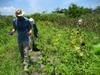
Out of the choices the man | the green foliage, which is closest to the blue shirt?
the man

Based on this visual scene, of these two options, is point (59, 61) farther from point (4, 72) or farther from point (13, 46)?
point (13, 46)

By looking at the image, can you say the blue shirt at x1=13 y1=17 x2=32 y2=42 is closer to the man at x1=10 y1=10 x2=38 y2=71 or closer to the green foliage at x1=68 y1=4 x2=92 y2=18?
the man at x1=10 y1=10 x2=38 y2=71

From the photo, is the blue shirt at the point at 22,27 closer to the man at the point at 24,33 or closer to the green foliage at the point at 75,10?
the man at the point at 24,33

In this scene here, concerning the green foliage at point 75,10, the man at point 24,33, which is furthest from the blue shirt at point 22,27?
the green foliage at point 75,10

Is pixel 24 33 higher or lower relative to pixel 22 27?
lower

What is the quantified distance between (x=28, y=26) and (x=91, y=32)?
10572 mm

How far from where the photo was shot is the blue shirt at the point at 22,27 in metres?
14.6

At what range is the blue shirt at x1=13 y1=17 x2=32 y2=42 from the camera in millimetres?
14562

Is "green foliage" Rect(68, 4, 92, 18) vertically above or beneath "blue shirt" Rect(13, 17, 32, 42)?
beneath

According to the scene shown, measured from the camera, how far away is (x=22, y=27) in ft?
48.2

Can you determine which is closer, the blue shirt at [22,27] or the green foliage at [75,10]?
the blue shirt at [22,27]

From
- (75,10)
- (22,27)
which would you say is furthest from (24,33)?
(75,10)

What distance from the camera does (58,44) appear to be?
19.5 metres

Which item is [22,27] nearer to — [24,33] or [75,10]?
[24,33]
